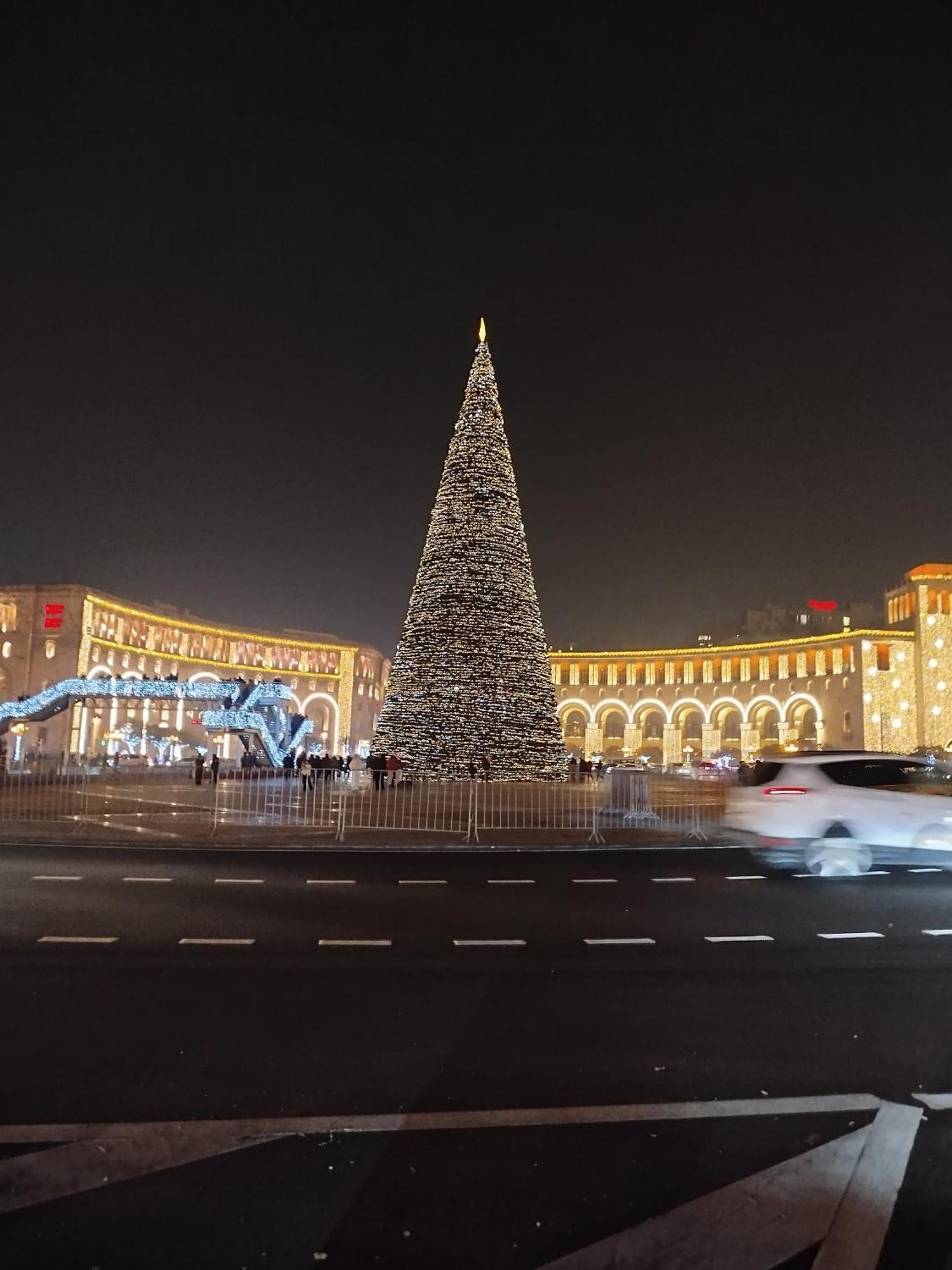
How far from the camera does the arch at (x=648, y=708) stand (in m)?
109

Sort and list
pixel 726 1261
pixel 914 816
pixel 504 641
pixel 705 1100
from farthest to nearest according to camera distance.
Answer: pixel 504 641 < pixel 914 816 < pixel 705 1100 < pixel 726 1261

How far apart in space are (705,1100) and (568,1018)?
1436 millimetres

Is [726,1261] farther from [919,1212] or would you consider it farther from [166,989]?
[166,989]

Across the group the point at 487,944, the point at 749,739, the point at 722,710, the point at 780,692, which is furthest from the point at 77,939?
the point at 722,710

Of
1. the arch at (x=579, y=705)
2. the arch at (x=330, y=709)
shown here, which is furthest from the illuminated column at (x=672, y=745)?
the arch at (x=330, y=709)

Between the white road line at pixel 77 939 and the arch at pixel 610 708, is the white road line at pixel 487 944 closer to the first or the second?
the white road line at pixel 77 939

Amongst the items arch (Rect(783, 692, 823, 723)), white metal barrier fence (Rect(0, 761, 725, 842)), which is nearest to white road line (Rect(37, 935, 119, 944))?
white metal barrier fence (Rect(0, 761, 725, 842))

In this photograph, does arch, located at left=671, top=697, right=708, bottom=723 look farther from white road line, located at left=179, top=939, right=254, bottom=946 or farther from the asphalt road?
white road line, located at left=179, top=939, right=254, bottom=946

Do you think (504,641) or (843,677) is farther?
(843,677)

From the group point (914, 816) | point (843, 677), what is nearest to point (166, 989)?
point (914, 816)

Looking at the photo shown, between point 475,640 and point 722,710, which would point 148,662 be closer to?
point 722,710

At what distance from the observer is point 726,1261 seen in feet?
9.83

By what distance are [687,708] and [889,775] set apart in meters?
97.0

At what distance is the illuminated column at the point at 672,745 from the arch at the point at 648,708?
292 centimetres
